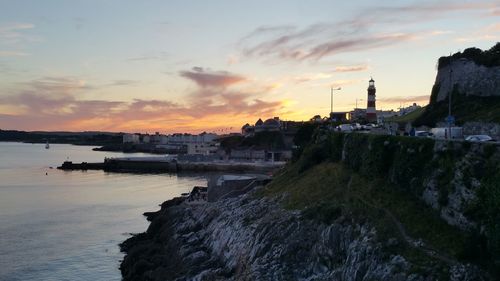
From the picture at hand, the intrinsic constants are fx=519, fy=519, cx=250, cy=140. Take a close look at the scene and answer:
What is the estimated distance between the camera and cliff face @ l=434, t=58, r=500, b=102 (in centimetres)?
5528

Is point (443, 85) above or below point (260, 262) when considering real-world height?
above

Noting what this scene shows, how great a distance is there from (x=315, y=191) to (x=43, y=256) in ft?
76.5

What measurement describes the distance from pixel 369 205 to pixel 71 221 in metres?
41.3

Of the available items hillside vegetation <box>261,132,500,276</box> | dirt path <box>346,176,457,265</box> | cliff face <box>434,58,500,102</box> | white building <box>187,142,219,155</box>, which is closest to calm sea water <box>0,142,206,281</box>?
hillside vegetation <box>261,132,500,276</box>

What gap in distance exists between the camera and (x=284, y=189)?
4188cm

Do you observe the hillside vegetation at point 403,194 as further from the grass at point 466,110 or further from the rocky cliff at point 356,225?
the grass at point 466,110

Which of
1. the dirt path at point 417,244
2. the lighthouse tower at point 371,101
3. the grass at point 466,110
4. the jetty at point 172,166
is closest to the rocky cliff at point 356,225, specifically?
the dirt path at point 417,244

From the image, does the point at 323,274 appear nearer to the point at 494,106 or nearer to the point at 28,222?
the point at 494,106

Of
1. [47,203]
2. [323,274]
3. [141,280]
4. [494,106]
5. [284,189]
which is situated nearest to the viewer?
[323,274]

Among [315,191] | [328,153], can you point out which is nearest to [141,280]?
[315,191]

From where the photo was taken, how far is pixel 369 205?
27.8 m

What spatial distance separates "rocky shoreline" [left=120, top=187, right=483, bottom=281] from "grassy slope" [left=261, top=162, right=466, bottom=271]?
2.02 feet

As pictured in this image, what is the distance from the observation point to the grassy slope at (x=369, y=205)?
2150 centimetres

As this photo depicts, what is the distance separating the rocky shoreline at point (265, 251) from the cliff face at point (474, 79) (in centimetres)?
2924
